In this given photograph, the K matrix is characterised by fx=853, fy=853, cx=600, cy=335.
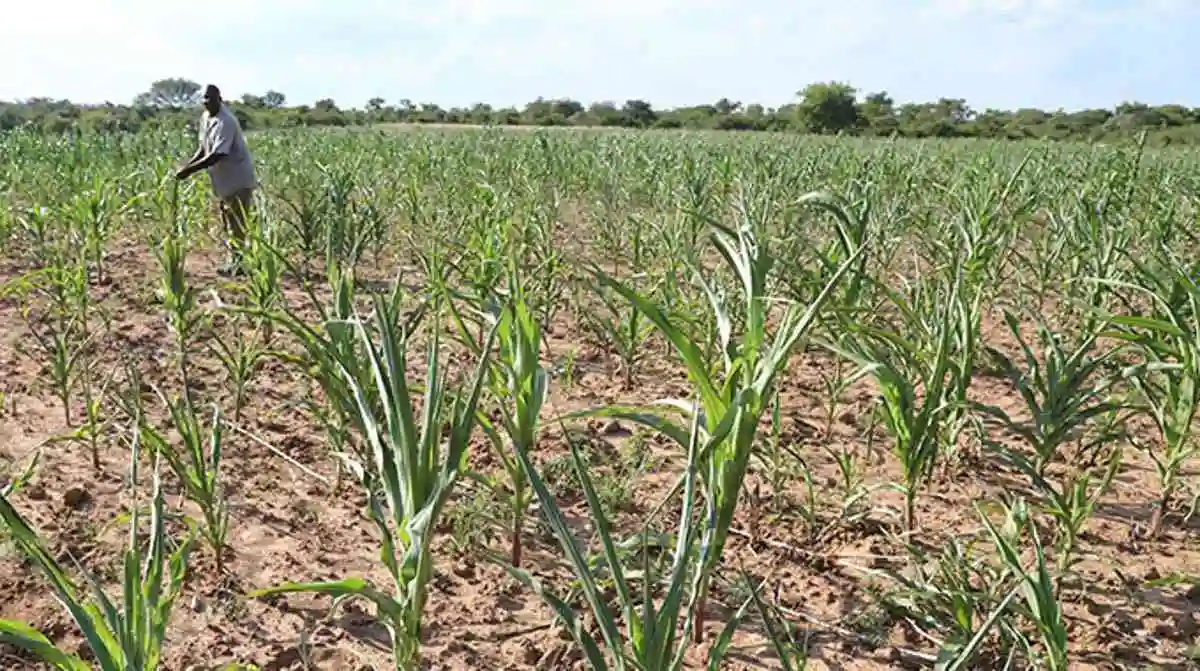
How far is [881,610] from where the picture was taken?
2170mm

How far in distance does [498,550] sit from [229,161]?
14.3 feet

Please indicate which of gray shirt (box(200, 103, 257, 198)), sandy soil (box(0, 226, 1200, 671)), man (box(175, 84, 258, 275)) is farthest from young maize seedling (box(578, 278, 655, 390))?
gray shirt (box(200, 103, 257, 198))

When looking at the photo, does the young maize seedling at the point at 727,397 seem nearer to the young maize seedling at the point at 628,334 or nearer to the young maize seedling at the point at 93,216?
the young maize seedling at the point at 628,334

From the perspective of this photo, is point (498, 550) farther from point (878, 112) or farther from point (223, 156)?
point (878, 112)

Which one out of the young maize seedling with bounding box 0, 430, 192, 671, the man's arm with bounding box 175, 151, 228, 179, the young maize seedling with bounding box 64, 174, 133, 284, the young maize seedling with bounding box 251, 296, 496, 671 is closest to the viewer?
the young maize seedling with bounding box 0, 430, 192, 671

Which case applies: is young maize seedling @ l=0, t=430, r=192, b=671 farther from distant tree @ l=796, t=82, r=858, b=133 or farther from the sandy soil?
distant tree @ l=796, t=82, r=858, b=133

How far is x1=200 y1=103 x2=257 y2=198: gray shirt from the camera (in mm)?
5684

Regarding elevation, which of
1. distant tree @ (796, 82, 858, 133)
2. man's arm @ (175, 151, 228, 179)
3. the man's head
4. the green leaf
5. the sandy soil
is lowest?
the sandy soil

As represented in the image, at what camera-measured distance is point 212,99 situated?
562 centimetres

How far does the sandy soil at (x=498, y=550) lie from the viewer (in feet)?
6.73

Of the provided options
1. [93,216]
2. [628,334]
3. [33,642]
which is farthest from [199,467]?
[93,216]

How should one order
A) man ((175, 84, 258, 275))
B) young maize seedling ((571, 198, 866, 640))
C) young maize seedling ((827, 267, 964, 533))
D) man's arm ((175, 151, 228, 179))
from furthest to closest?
1. man ((175, 84, 258, 275))
2. man's arm ((175, 151, 228, 179))
3. young maize seedling ((827, 267, 964, 533))
4. young maize seedling ((571, 198, 866, 640))

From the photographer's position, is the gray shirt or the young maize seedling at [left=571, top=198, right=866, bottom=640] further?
the gray shirt

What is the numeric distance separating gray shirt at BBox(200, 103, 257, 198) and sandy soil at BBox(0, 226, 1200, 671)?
8.13 ft
